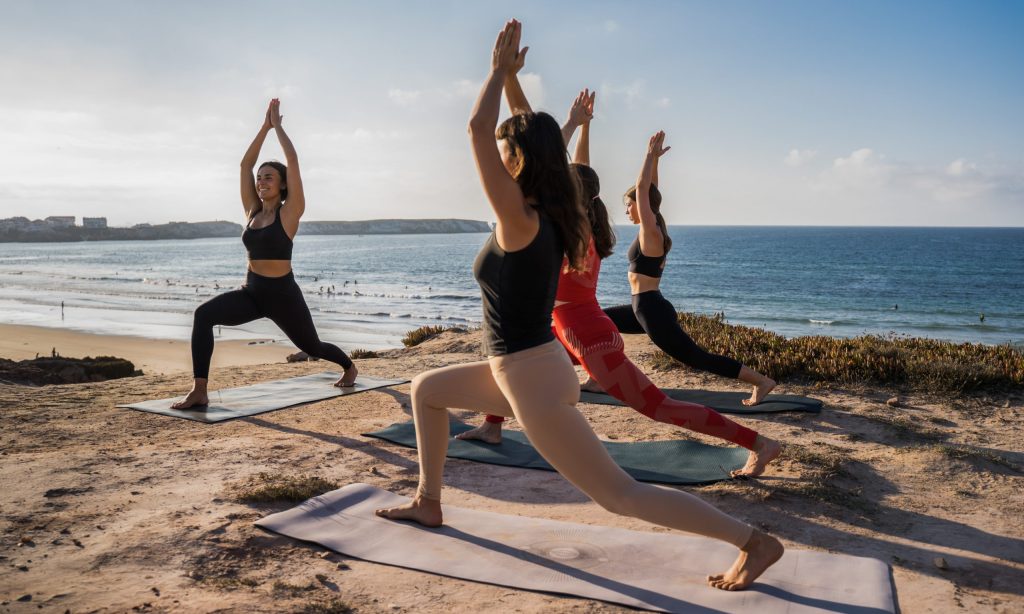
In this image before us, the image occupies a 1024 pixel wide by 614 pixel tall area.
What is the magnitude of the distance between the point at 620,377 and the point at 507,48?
2.10 m

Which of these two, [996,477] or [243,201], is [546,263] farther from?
[243,201]

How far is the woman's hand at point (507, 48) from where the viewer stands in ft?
8.98

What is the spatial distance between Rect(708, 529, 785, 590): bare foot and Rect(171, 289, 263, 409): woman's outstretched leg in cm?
462

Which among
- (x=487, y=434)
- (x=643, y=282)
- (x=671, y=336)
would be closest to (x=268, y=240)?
(x=487, y=434)

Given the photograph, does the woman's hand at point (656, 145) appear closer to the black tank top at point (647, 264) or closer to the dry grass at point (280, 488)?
the black tank top at point (647, 264)

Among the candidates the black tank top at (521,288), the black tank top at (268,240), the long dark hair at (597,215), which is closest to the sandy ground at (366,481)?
the black tank top at (521,288)

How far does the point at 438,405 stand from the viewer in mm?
3348

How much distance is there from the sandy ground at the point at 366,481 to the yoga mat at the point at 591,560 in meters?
0.12

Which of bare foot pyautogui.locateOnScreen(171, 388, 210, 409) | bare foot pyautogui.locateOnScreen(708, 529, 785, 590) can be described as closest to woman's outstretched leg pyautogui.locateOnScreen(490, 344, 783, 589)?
bare foot pyautogui.locateOnScreen(708, 529, 785, 590)

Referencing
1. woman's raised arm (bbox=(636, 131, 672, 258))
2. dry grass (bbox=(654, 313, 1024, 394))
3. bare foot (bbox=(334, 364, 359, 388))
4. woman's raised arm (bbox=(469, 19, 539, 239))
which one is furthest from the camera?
bare foot (bbox=(334, 364, 359, 388))

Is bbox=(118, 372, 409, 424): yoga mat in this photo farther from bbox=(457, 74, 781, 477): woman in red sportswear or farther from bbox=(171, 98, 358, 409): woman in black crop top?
bbox=(457, 74, 781, 477): woman in red sportswear

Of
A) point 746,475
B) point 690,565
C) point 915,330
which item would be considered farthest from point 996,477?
point 915,330

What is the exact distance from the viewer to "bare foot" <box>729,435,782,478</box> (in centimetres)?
451

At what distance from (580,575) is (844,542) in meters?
1.48
